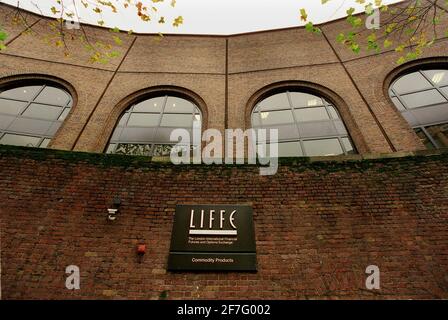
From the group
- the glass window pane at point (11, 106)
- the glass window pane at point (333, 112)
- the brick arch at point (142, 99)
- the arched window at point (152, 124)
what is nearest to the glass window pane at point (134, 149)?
the arched window at point (152, 124)

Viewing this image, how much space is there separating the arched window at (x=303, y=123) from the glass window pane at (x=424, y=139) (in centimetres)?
167

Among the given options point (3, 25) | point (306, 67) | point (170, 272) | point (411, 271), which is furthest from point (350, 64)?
point (3, 25)

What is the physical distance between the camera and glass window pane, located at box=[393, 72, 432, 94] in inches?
316

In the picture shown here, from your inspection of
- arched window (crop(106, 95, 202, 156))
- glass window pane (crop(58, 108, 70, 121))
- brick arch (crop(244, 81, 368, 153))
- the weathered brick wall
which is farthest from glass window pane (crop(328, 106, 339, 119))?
glass window pane (crop(58, 108, 70, 121))

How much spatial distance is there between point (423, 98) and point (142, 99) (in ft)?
28.0

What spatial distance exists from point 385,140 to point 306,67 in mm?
3890

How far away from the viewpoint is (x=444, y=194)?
4926 mm

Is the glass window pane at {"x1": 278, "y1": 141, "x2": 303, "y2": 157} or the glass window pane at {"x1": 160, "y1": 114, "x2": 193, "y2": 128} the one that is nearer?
the glass window pane at {"x1": 278, "y1": 141, "x2": 303, "y2": 157}

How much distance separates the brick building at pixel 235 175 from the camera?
4219 millimetres

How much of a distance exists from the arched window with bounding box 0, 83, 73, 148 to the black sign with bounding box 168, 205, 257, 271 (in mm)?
4972

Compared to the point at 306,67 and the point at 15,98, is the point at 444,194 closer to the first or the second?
the point at 306,67

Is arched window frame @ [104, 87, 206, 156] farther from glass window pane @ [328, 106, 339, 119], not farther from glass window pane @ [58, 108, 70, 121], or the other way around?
glass window pane @ [328, 106, 339, 119]
